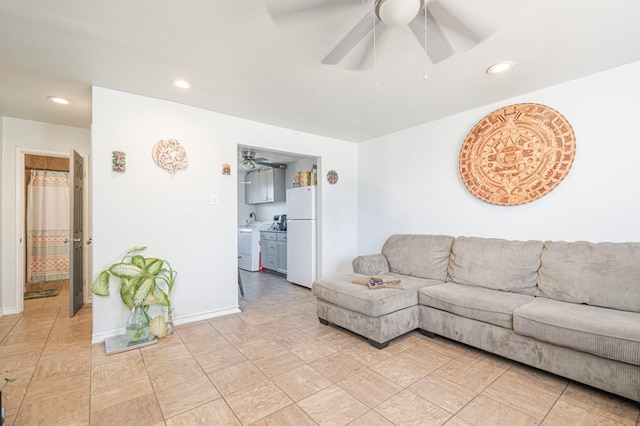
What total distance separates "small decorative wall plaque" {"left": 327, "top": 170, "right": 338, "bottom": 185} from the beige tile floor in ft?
7.49

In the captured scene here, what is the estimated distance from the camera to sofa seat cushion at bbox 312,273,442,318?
Result: 252cm

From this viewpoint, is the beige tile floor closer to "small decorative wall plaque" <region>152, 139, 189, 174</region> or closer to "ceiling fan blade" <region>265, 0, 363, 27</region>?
"small decorative wall plaque" <region>152, 139, 189, 174</region>

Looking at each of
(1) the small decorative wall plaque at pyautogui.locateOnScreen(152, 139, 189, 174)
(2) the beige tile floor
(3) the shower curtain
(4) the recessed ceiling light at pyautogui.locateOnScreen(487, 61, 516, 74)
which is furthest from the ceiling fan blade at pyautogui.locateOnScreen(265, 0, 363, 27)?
(3) the shower curtain

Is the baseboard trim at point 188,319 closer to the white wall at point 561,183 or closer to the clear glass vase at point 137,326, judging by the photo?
the clear glass vase at point 137,326

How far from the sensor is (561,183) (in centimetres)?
266

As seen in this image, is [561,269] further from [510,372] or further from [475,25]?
[475,25]

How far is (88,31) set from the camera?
1846 millimetres

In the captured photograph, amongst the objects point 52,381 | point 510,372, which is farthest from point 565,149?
point 52,381

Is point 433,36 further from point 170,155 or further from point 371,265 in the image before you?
point 170,155

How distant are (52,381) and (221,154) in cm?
237

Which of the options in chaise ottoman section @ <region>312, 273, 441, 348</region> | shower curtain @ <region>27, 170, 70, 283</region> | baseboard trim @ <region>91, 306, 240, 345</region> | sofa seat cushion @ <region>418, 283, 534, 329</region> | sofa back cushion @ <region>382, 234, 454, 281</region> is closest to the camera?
sofa seat cushion @ <region>418, 283, 534, 329</region>

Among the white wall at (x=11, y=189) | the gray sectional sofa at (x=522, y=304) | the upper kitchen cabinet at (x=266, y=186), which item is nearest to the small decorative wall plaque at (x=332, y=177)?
the gray sectional sofa at (x=522, y=304)

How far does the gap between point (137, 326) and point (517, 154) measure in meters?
3.91

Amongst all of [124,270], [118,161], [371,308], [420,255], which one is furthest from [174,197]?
[420,255]
